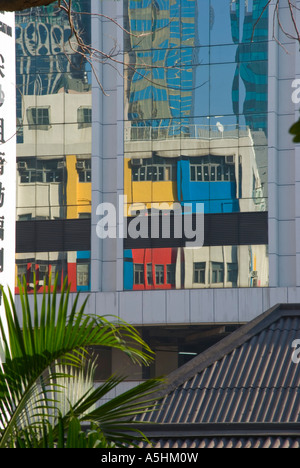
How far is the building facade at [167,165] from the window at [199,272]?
Result: 40mm

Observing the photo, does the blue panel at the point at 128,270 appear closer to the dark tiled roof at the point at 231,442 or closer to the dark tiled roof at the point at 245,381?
the dark tiled roof at the point at 245,381

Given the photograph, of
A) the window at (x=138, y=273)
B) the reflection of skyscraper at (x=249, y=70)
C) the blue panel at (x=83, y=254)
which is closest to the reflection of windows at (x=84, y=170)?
the blue panel at (x=83, y=254)

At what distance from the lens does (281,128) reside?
36.2 meters

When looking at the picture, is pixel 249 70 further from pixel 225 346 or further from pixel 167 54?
pixel 225 346

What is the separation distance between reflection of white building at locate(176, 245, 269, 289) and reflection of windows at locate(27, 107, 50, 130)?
26.3 ft

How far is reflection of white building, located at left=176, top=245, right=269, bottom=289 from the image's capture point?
35594mm

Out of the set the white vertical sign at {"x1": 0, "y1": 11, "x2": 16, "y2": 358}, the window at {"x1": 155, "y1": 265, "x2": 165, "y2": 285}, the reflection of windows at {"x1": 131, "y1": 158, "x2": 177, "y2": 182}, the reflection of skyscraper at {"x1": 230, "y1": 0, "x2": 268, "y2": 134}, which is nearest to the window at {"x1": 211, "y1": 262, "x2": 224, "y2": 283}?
the window at {"x1": 155, "y1": 265, "x2": 165, "y2": 285}

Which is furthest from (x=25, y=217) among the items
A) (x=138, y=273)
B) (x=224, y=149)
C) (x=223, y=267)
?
(x=224, y=149)

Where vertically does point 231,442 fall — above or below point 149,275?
above

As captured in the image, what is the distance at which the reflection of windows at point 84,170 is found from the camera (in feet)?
123

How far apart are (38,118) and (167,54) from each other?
605cm

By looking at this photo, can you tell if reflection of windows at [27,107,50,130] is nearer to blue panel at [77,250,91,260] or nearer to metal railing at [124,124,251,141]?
metal railing at [124,124,251,141]

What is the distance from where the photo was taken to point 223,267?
3581 centimetres

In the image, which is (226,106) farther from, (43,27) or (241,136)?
(43,27)
